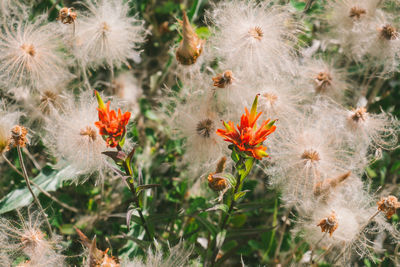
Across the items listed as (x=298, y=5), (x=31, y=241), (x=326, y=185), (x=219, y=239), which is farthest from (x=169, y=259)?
(x=298, y=5)

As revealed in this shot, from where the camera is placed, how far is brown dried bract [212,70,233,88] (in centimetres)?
205

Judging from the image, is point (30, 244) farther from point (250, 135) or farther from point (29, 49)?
point (250, 135)

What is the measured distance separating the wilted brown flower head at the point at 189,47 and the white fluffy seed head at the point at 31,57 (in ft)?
2.72

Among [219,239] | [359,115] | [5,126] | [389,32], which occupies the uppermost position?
[5,126]

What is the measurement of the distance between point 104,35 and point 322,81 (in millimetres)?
1433

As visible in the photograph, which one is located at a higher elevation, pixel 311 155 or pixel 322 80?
pixel 322 80

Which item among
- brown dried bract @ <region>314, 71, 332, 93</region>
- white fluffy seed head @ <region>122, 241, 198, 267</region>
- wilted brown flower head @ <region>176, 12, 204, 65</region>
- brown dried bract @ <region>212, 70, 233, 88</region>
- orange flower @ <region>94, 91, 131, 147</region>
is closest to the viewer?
orange flower @ <region>94, 91, 131, 147</region>

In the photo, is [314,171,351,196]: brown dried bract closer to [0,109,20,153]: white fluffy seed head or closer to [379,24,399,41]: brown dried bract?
[379,24,399,41]: brown dried bract

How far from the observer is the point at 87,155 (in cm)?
206

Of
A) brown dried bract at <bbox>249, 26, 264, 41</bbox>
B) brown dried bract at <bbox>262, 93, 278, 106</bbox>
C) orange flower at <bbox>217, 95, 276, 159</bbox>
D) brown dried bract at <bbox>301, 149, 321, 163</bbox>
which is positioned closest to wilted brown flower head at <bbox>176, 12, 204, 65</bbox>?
brown dried bract at <bbox>249, 26, 264, 41</bbox>

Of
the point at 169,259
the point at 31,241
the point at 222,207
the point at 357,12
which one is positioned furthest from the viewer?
the point at 357,12

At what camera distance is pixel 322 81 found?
2.43 m

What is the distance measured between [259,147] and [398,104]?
1904 mm

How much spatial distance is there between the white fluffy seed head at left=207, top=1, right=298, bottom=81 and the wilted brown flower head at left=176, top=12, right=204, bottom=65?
191 millimetres
